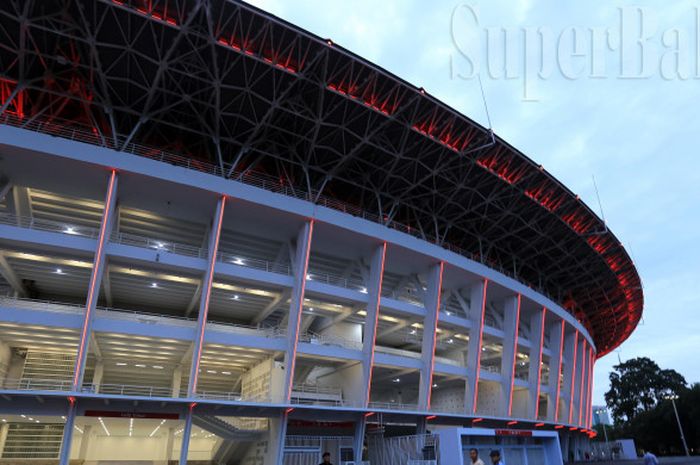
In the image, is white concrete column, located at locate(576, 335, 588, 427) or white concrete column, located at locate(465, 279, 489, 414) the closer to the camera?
white concrete column, located at locate(465, 279, 489, 414)

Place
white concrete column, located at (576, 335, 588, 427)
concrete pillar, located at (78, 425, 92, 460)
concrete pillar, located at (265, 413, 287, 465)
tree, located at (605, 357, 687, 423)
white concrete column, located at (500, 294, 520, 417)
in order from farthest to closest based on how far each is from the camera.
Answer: tree, located at (605, 357, 687, 423) < white concrete column, located at (576, 335, 588, 427) < white concrete column, located at (500, 294, 520, 417) < concrete pillar, located at (78, 425, 92, 460) < concrete pillar, located at (265, 413, 287, 465)

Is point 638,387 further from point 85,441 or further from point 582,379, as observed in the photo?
point 85,441

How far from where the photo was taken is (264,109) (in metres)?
31.2

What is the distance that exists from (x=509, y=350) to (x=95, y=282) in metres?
33.6

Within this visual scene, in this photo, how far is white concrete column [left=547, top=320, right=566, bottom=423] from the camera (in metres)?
50.5

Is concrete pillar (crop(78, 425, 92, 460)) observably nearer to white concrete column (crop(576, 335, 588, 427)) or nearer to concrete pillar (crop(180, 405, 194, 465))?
concrete pillar (crop(180, 405, 194, 465))

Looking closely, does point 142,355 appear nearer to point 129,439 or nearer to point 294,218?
point 129,439

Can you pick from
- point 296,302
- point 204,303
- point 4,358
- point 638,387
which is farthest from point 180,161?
point 638,387

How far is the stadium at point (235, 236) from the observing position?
26.7 metres

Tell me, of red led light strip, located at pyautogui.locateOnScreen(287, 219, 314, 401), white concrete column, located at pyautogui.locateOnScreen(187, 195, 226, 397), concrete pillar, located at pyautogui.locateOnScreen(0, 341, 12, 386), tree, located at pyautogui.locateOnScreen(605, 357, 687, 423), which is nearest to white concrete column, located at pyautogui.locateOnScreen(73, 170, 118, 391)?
white concrete column, located at pyautogui.locateOnScreen(187, 195, 226, 397)

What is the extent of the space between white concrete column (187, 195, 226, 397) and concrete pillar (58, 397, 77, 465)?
18.4 feet

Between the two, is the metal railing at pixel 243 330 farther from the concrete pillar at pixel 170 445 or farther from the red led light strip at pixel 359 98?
the red led light strip at pixel 359 98

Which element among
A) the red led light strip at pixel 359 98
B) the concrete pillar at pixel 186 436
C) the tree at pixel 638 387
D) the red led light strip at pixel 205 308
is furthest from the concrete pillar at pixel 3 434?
the tree at pixel 638 387

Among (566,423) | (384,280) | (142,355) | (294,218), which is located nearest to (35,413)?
(142,355)
